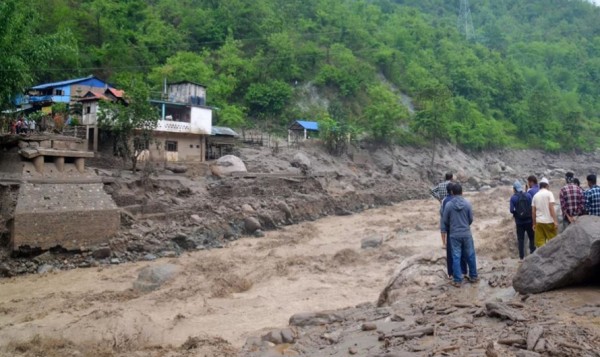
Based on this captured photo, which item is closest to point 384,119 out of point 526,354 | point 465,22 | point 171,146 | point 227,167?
point 227,167

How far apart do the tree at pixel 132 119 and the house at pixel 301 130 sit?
19341 mm

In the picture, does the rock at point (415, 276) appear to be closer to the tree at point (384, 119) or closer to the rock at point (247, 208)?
the rock at point (247, 208)

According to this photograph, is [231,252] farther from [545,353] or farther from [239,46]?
[239,46]

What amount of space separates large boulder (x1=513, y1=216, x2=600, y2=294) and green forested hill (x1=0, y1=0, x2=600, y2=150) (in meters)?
29.8

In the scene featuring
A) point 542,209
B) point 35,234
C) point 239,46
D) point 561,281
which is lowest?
point 35,234

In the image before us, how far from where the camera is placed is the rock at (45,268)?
59.6ft

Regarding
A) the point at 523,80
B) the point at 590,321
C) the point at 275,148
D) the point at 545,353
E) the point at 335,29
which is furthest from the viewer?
the point at 523,80

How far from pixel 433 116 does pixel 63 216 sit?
4046cm

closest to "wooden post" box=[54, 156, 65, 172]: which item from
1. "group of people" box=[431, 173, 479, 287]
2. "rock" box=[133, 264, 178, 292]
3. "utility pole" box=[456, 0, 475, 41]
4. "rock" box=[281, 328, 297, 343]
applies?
"rock" box=[133, 264, 178, 292]

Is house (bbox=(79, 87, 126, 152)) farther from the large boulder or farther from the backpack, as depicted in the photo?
the large boulder

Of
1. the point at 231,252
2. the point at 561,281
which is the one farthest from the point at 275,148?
the point at 561,281

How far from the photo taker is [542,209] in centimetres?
973

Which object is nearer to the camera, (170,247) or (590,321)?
(590,321)

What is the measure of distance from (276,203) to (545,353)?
83.1 ft
